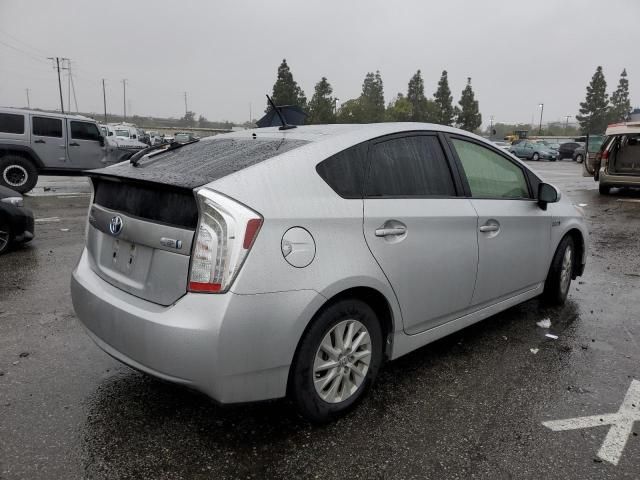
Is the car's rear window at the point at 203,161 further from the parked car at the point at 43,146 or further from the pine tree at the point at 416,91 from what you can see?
the pine tree at the point at 416,91

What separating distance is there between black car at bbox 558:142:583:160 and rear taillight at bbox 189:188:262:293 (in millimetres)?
42605

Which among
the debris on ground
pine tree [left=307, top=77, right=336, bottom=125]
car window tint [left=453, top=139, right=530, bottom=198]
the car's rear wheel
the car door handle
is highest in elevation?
pine tree [left=307, top=77, right=336, bottom=125]

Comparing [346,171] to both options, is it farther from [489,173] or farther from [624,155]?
[624,155]

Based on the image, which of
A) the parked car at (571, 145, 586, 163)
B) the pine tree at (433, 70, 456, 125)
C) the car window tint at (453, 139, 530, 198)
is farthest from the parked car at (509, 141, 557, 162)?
the pine tree at (433, 70, 456, 125)

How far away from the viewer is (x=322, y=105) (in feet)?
214

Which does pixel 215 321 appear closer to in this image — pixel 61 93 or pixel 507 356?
pixel 507 356

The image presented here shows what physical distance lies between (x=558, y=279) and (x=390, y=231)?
245 centimetres

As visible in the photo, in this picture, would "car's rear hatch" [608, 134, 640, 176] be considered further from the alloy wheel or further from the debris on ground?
the alloy wheel

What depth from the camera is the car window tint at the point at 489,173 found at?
3568 mm

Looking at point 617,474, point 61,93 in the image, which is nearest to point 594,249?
point 617,474

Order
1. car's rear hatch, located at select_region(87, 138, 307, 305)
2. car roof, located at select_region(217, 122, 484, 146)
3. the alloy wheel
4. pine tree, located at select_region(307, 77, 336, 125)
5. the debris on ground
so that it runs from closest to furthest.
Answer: car's rear hatch, located at select_region(87, 138, 307, 305)
the alloy wheel
car roof, located at select_region(217, 122, 484, 146)
the debris on ground
pine tree, located at select_region(307, 77, 336, 125)

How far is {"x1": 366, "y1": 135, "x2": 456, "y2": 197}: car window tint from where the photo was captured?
2918 mm

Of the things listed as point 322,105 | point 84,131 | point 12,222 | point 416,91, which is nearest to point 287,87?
point 322,105

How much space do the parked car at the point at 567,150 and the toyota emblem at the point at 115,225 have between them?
42.6m
